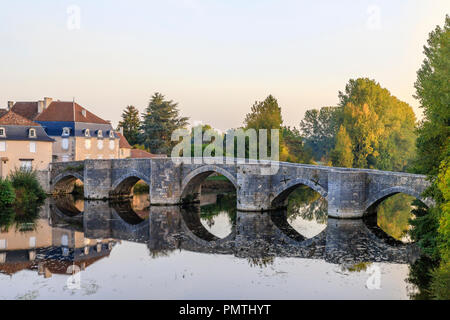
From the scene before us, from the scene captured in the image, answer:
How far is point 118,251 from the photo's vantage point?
16.0 meters

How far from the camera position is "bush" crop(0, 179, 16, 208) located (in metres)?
25.2

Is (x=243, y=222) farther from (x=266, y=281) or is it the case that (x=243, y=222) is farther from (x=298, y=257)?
(x=266, y=281)

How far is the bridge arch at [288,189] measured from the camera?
2156 centimetres

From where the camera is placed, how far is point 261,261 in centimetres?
1420

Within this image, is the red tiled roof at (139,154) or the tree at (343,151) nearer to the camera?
the tree at (343,151)

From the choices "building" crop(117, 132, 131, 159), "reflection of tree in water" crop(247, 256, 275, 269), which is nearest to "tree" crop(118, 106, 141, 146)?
"building" crop(117, 132, 131, 159)

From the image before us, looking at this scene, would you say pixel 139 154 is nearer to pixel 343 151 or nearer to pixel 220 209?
pixel 343 151

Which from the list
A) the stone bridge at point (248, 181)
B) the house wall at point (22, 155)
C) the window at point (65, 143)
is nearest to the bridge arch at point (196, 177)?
the stone bridge at point (248, 181)

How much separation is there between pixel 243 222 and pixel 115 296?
10518 mm

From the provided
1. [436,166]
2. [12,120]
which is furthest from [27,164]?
[436,166]

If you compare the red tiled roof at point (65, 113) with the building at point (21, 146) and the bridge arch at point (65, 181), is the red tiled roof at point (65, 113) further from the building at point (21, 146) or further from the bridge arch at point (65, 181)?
the bridge arch at point (65, 181)

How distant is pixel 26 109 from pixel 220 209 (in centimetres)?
1991

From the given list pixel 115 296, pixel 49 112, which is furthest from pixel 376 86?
pixel 115 296

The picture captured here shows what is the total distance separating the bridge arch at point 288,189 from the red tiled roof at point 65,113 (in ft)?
60.8
